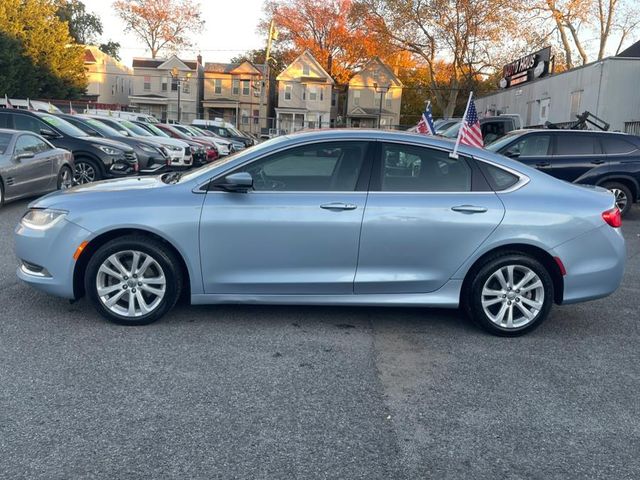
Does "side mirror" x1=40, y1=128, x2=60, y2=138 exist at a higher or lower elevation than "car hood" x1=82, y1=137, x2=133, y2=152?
higher

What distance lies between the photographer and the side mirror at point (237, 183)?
4645 millimetres

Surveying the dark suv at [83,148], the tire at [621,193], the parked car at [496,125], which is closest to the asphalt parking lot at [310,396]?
the tire at [621,193]

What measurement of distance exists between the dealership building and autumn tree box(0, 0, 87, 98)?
1350 inches

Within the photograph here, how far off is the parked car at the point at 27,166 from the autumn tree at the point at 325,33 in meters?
51.1

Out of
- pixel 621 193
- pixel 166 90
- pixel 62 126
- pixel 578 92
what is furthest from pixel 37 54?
pixel 621 193

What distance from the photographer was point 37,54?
4700cm

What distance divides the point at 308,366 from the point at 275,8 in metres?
62.9

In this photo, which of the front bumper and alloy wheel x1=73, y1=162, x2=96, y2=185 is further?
alloy wheel x1=73, y1=162, x2=96, y2=185

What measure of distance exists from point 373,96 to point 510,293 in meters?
54.6

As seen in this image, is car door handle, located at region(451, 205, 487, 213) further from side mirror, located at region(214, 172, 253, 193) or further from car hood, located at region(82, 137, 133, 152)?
car hood, located at region(82, 137, 133, 152)

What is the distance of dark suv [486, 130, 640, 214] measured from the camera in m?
11.5

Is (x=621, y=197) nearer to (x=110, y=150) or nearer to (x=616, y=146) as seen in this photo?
(x=616, y=146)

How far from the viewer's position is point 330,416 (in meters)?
3.56

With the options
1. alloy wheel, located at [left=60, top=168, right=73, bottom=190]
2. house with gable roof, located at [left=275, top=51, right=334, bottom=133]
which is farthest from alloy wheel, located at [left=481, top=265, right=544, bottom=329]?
house with gable roof, located at [left=275, top=51, right=334, bottom=133]
